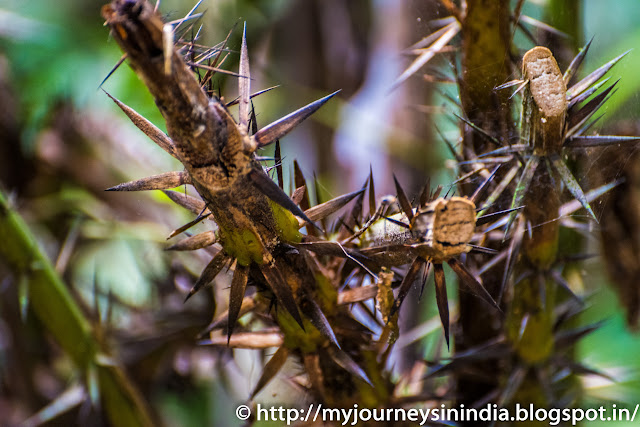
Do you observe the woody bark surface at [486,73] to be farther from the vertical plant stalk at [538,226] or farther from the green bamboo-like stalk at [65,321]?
the green bamboo-like stalk at [65,321]

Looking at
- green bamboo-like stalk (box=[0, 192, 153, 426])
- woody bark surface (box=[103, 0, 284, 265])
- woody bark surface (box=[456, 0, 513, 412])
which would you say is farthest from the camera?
green bamboo-like stalk (box=[0, 192, 153, 426])

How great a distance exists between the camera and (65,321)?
1.73 feet

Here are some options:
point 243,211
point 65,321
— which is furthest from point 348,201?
point 65,321

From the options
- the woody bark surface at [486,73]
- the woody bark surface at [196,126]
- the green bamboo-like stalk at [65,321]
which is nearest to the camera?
the woody bark surface at [196,126]

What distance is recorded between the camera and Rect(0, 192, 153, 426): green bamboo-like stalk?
1.64 ft

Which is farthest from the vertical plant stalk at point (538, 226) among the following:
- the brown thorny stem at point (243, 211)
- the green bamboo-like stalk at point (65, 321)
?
the green bamboo-like stalk at point (65, 321)

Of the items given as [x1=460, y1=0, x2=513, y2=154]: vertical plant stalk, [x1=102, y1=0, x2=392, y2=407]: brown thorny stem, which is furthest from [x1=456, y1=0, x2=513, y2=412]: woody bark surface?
A: [x1=102, y1=0, x2=392, y2=407]: brown thorny stem

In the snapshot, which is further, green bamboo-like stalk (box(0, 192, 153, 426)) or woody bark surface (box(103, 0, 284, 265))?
green bamboo-like stalk (box(0, 192, 153, 426))

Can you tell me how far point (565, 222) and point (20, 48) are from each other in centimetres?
98

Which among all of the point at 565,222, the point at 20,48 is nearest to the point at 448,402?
the point at 565,222

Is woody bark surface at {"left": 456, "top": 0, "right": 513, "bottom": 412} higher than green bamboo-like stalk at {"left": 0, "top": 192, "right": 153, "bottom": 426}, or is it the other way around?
woody bark surface at {"left": 456, "top": 0, "right": 513, "bottom": 412}

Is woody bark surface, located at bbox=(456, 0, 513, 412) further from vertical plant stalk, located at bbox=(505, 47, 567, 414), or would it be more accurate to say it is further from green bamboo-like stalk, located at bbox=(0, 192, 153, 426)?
green bamboo-like stalk, located at bbox=(0, 192, 153, 426)

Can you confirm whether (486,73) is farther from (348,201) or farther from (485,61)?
(348,201)

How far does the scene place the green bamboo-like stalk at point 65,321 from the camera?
0.50m
